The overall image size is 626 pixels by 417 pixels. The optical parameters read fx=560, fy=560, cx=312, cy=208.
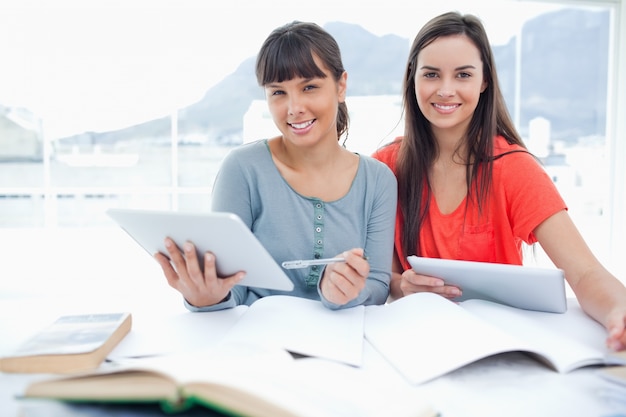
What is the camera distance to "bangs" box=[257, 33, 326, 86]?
1.25 metres

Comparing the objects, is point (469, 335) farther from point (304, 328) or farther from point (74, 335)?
point (74, 335)

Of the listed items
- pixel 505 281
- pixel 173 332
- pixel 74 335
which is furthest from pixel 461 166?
pixel 74 335

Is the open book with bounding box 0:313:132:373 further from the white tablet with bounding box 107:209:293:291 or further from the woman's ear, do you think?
the woman's ear

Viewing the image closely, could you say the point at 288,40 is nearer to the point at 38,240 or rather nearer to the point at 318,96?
the point at 318,96

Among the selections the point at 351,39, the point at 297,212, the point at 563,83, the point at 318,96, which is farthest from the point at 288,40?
the point at 563,83

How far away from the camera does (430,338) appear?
2.78 ft

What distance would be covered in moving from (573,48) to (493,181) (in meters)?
4.93

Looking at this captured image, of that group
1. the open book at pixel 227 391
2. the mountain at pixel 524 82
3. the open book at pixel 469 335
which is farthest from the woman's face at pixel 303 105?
the mountain at pixel 524 82

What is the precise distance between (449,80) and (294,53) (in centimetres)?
41

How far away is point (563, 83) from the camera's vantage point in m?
5.62

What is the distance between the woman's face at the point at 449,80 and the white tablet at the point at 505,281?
486 mm

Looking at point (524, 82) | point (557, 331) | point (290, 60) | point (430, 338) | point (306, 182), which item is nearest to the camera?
point (430, 338)

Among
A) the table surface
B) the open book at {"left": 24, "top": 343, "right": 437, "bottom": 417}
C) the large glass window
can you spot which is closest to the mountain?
the large glass window

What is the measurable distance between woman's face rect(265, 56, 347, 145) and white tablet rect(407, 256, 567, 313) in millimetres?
423
